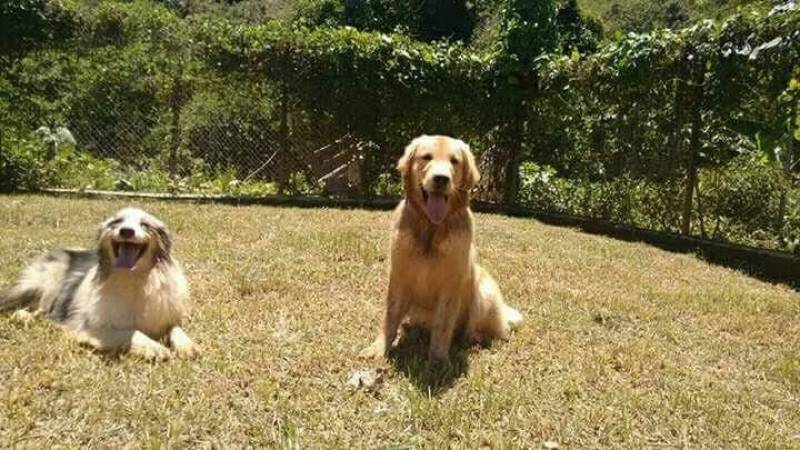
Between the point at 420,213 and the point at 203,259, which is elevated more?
the point at 420,213

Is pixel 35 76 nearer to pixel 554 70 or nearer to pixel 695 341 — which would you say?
pixel 554 70

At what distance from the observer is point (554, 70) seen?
13.4m

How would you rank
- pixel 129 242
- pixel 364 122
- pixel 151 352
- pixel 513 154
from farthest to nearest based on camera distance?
pixel 513 154, pixel 364 122, pixel 129 242, pixel 151 352

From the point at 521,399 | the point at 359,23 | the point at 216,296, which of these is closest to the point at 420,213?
the point at 521,399

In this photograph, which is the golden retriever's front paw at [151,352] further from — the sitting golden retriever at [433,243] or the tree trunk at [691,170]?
the tree trunk at [691,170]

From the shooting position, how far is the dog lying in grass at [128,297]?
4422 millimetres

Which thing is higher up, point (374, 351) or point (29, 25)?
point (29, 25)

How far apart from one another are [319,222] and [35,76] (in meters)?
6.69

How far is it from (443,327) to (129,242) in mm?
2147

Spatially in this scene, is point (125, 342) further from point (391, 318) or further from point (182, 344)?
point (391, 318)

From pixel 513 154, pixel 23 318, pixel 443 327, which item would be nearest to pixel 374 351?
pixel 443 327

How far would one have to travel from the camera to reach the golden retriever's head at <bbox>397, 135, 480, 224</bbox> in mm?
4398

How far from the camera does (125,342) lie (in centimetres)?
439

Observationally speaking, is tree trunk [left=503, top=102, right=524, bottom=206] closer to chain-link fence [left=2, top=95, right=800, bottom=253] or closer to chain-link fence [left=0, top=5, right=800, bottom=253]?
chain-link fence [left=0, top=5, right=800, bottom=253]
